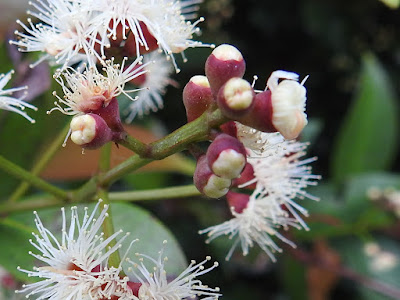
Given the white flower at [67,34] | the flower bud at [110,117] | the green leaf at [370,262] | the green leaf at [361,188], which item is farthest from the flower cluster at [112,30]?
the green leaf at [370,262]

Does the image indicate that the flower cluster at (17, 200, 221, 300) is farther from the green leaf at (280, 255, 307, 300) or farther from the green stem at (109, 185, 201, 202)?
the green leaf at (280, 255, 307, 300)

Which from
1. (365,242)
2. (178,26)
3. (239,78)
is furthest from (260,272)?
(239,78)

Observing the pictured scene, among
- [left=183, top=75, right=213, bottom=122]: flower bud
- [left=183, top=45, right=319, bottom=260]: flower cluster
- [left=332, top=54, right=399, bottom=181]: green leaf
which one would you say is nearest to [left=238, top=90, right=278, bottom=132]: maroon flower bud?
[left=183, top=45, right=319, bottom=260]: flower cluster

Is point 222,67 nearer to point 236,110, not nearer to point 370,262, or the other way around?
point 236,110

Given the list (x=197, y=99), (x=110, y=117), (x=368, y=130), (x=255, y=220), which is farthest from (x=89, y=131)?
(x=368, y=130)

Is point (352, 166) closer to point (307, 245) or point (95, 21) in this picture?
point (307, 245)

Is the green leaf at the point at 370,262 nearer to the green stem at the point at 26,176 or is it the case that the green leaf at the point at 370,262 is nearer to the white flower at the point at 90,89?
the green stem at the point at 26,176
